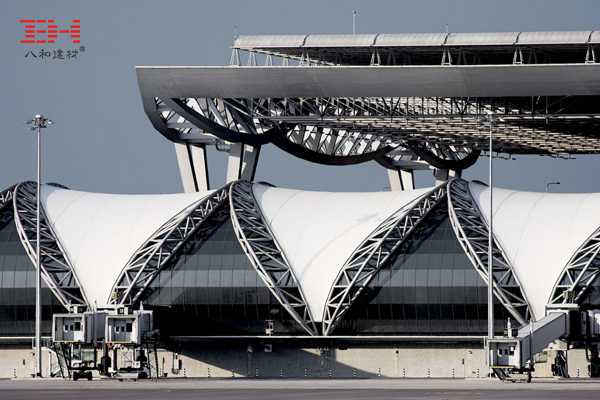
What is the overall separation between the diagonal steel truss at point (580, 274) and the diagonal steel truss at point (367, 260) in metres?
10.1

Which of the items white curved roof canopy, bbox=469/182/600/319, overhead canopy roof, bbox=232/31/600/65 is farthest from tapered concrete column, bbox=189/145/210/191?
white curved roof canopy, bbox=469/182/600/319

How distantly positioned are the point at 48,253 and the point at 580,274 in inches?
1402

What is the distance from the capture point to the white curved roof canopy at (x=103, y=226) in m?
87.6

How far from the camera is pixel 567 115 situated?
90312mm

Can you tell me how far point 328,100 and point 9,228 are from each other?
25.2 meters

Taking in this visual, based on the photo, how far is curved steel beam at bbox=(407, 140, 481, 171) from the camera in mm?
118625

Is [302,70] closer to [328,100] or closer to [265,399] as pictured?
[328,100]

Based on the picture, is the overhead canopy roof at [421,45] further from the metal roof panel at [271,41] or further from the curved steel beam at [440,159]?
the curved steel beam at [440,159]

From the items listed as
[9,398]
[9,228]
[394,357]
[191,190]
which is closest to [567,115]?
[394,357]

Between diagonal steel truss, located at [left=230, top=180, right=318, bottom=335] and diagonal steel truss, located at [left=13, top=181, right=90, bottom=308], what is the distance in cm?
1165

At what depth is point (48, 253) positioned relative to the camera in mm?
88500

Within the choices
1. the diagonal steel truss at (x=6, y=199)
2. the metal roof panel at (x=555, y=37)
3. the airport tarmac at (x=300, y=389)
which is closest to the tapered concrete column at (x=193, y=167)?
the diagonal steel truss at (x=6, y=199)

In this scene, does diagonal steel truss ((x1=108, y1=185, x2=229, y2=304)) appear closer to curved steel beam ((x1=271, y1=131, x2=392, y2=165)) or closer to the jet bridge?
curved steel beam ((x1=271, y1=131, x2=392, y2=165))

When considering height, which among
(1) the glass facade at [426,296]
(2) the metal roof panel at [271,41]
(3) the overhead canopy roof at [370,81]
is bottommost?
(1) the glass facade at [426,296]
